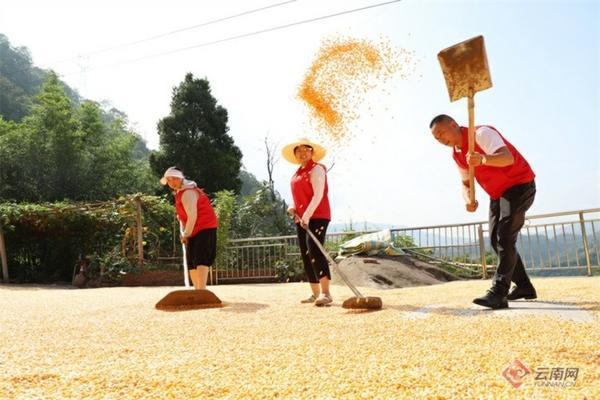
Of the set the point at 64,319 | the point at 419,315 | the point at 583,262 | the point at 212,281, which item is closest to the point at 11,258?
the point at 212,281

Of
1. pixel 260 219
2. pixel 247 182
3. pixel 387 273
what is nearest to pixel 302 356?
pixel 387 273

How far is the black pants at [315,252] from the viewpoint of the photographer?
144 inches

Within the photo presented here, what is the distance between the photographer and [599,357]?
5.28 ft

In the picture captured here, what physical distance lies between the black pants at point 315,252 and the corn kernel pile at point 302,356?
0.70 m

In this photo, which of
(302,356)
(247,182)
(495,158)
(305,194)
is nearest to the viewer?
(302,356)

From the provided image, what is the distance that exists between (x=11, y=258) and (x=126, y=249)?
2913 millimetres

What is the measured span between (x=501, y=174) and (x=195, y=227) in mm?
2522

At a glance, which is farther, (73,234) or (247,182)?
(247,182)

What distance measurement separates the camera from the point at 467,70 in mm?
3109

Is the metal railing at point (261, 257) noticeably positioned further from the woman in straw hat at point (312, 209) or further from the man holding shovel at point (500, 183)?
the man holding shovel at point (500, 183)

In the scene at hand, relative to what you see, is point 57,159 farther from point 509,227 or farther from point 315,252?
point 509,227

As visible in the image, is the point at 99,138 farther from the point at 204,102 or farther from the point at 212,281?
the point at 212,281

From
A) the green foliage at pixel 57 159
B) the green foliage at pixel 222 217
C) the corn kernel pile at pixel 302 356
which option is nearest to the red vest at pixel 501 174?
the corn kernel pile at pixel 302 356

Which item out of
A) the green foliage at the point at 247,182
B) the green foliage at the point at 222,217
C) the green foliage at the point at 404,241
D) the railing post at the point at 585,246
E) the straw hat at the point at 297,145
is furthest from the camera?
the green foliage at the point at 247,182
